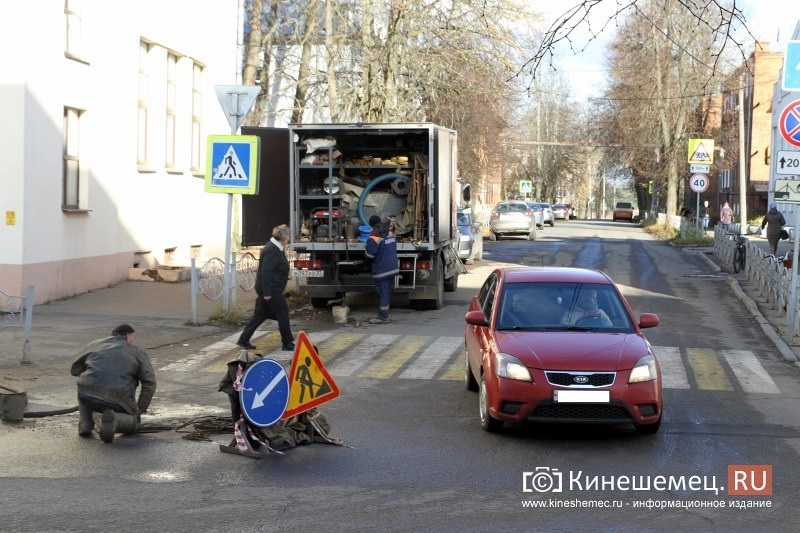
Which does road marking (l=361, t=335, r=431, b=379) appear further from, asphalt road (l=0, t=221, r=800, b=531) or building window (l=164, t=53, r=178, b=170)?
building window (l=164, t=53, r=178, b=170)

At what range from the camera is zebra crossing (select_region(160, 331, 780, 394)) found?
41.8 feet

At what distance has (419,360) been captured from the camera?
553 inches

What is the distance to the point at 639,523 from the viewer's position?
6.79 m

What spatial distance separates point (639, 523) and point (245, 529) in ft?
8.18

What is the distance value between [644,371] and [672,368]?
4.66 m

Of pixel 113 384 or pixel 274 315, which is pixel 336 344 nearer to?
pixel 274 315

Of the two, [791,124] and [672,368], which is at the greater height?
[791,124]

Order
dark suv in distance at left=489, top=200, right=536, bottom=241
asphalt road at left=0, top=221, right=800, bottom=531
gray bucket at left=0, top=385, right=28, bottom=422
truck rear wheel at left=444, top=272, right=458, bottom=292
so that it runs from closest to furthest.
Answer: asphalt road at left=0, top=221, right=800, bottom=531, gray bucket at left=0, top=385, right=28, bottom=422, truck rear wheel at left=444, top=272, right=458, bottom=292, dark suv in distance at left=489, top=200, right=536, bottom=241

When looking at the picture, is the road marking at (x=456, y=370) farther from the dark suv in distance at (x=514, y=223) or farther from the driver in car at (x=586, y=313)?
the dark suv in distance at (x=514, y=223)

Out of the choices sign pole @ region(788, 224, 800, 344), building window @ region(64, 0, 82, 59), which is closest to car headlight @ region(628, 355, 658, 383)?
sign pole @ region(788, 224, 800, 344)

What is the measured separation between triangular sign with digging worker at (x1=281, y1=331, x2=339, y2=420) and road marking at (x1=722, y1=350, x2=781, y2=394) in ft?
18.5

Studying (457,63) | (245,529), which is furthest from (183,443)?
(457,63)

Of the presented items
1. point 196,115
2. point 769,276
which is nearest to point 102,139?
point 196,115

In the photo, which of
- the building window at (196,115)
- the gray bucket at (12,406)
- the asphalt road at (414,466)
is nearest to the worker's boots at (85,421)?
the asphalt road at (414,466)
